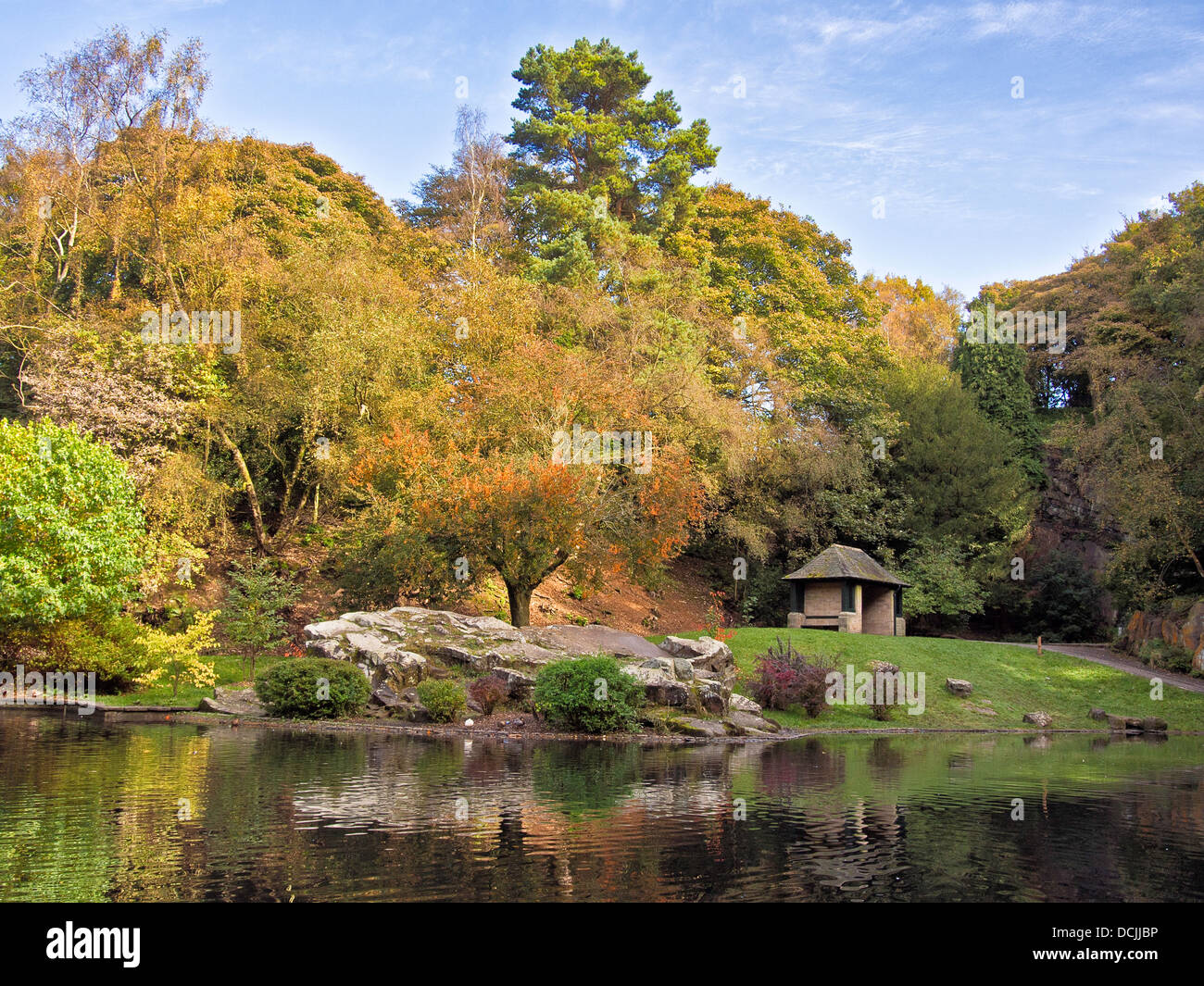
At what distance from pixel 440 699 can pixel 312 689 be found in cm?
273

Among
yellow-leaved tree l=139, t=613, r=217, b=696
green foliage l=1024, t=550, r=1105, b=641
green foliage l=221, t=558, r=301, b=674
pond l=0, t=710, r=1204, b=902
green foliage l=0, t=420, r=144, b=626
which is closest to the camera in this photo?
pond l=0, t=710, r=1204, b=902

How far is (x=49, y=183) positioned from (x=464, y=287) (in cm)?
1399

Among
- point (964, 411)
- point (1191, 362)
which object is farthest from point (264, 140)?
point (1191, 362)

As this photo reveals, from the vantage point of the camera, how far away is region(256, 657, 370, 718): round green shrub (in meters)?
19.0

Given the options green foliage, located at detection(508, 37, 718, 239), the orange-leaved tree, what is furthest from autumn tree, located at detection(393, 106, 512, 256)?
the orange-leaved tree

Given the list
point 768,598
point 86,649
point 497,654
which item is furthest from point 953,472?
point 86,649

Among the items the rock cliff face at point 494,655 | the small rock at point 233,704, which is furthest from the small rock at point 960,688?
the small rock at point 233,704

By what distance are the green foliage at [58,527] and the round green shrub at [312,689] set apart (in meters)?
4.52

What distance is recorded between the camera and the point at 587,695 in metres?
18.0

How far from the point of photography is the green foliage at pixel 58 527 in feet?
63.0

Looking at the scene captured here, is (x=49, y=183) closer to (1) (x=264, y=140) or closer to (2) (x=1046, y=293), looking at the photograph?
(1) (x=264, y=140)

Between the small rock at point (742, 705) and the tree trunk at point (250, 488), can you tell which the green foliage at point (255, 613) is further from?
the small rock at point (742, 705)

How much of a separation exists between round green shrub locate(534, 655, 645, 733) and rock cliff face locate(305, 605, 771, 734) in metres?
1.45

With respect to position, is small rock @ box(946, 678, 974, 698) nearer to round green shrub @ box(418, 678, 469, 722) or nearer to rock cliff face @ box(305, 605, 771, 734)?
rock cliff face @ box(305, 605, 771, 734)
